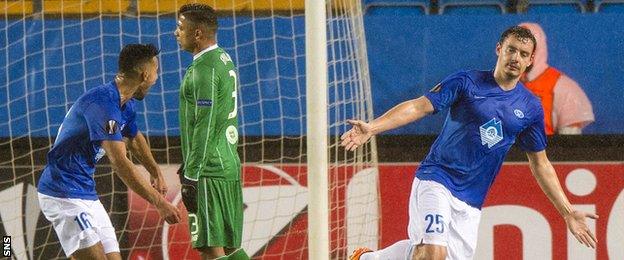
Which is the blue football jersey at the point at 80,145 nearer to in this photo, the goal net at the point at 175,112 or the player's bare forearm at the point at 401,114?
the goal net at the point at 175,112

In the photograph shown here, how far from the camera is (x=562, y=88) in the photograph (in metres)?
7.62

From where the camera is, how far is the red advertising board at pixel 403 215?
7.36m

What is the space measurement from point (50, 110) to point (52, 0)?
876 mm

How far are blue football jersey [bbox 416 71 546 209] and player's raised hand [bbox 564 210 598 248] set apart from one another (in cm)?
42

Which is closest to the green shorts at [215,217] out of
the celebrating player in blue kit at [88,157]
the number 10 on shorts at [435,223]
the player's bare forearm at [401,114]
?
the celebrating player in blue kit at [88,157]

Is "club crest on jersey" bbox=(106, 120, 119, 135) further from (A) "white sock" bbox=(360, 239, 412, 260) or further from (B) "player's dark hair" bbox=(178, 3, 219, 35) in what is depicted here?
(A) "white sock" bbox=(360, 239, 412, 260)

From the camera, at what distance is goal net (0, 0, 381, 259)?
24.1 ft

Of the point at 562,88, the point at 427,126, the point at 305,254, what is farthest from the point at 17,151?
the point at 562,88

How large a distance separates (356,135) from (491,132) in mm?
1165

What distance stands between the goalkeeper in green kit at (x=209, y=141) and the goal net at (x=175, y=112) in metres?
1.01

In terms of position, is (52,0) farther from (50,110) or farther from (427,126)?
(427,126)

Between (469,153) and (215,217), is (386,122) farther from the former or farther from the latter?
(215,217)

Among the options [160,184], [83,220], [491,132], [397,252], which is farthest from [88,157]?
[491,132]

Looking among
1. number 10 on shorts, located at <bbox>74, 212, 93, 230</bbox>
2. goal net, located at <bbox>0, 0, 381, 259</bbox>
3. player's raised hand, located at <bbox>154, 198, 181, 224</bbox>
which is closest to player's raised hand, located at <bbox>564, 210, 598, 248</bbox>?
goal net, located at <bbox>0, 0, 381, 259</bbox>
